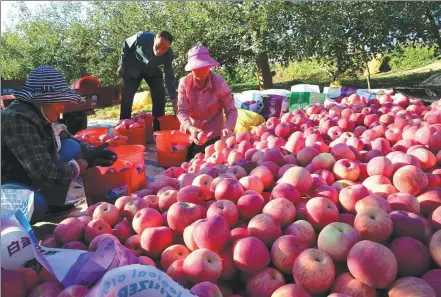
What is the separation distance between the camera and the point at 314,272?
140cm

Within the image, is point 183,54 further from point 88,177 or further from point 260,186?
point 260,186

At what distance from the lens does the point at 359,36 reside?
391 inches

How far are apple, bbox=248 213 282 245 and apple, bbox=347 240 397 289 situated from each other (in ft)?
1.16

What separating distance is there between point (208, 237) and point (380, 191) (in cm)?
95

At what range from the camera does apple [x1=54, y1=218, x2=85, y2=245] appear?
1.85 m

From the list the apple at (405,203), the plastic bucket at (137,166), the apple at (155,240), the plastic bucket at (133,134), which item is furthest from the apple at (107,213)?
the plastic bucket at (133,134)

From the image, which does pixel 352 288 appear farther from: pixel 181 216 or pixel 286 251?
pixel 181 216

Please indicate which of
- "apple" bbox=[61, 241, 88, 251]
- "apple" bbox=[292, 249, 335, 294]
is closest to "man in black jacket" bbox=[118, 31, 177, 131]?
"apple" bbox=[61, 241, 88, 251]

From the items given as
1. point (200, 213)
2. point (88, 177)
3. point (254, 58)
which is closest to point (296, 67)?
point (254, 58)

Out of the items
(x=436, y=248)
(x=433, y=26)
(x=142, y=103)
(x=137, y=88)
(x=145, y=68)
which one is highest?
(x=433, y=26)

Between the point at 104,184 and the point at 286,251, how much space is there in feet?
7.10

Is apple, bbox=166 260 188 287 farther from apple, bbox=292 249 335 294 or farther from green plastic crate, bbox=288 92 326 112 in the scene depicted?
green plastic crate, bbox=288 92 326 112

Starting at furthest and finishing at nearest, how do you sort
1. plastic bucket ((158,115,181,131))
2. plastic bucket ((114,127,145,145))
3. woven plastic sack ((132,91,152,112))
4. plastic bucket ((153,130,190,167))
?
woven plastic sack ((132,91,152,112))
plastic bucket ((158,115,181,131))
plastic bucket ((114,127,145,145))
plastic bucket ((153,130,190,167))

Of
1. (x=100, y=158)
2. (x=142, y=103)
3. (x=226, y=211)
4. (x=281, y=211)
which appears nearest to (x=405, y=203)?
(x=281, y=211)
